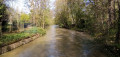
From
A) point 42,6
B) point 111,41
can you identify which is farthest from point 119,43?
point 42,6

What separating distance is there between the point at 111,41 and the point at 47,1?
17146mm

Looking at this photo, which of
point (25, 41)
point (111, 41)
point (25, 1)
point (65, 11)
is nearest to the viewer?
point (111, 41)

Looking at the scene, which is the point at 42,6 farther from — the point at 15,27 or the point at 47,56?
the point at 47,56

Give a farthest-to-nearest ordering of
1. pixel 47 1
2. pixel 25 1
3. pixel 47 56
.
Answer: pixel 47 1
pixel 25 1
pixel 47 56

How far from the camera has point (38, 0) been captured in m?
19.4

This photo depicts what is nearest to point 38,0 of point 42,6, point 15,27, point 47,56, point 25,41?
point 42,6

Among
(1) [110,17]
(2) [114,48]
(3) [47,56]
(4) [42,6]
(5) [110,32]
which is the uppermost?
(4) [42,6]

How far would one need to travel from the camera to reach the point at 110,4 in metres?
5.95

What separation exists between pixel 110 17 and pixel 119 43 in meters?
1.68

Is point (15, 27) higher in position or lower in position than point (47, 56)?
higher

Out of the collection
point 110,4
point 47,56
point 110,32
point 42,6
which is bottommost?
point 47,56

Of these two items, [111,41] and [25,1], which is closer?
[111,41]

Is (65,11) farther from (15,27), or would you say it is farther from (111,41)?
(111,41)

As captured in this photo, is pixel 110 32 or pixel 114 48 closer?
pixel 114 48
